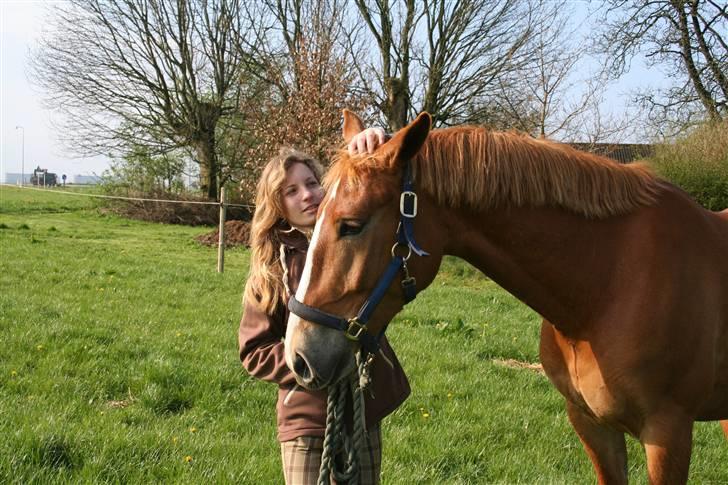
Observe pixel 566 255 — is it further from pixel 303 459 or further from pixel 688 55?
pixel 688 55

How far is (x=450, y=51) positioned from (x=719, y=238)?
18731mm

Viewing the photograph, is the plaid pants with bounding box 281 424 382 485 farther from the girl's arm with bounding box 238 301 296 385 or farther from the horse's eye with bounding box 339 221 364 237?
the horse's eye with bounding box 339 221 364 237

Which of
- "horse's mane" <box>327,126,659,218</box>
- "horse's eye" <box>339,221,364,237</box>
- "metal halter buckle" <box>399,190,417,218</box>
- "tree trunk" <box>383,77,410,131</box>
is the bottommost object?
"horse's eye" <box>339,221,364,237</box>

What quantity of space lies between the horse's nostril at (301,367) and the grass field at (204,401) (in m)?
1.44

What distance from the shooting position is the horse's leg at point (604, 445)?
8.66 ft

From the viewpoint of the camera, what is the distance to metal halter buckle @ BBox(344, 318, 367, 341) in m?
1.84

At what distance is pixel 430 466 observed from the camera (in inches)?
130

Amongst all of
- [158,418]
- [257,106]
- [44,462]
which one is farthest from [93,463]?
[257,106]

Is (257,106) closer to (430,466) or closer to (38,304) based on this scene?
(38,304)

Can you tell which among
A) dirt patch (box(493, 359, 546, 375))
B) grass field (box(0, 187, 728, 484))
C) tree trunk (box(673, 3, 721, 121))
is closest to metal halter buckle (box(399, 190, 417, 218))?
grass field (box(0, 187, 728, 484))

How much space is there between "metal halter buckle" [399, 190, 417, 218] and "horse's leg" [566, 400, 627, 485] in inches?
53.4

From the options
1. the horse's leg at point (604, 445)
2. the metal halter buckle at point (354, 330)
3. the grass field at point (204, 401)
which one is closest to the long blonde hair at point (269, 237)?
the metal halter buckle at point (354, 330)

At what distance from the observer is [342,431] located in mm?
2076

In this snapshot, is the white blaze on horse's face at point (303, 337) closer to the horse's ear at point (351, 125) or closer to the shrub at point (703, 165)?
the horse's ear at point (351, 125)
